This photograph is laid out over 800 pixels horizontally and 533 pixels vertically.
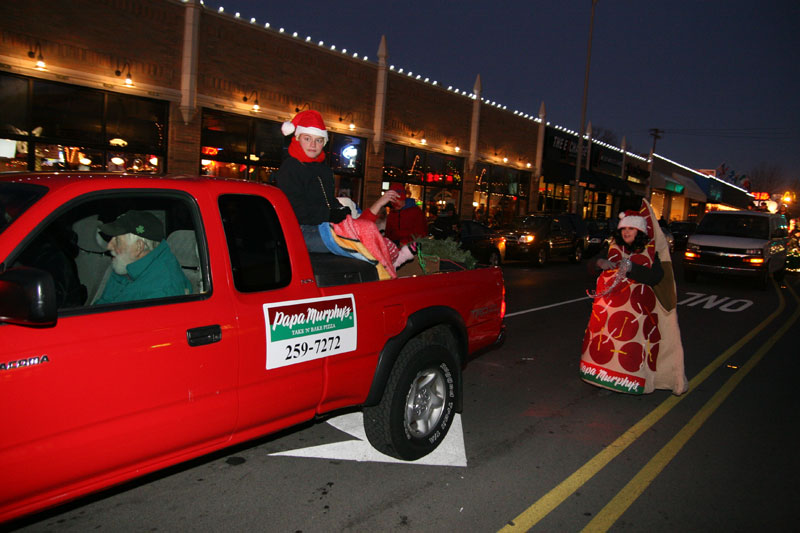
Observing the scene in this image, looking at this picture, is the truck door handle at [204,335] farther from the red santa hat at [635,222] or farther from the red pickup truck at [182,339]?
the red santa hat at [635,222]

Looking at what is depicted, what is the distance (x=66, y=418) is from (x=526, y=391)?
4.53 m

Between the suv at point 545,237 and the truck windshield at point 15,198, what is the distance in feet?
52.3

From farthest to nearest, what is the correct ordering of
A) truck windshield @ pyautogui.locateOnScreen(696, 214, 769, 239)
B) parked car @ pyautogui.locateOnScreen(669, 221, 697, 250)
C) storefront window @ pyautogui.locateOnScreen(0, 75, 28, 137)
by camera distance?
parked car @ pyautogui.locateOnScreen(669, 221, 697, 250), truck windshield @ pyautogui.locateOnScreen(696, 214, 769, 239), storefront window @ pyautogui.locateOnScreen(0, 75, 28, 137)

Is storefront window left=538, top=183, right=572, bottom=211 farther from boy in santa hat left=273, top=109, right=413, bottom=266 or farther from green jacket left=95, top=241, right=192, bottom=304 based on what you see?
green jacket left=95, top=241, right=192, bottom=304

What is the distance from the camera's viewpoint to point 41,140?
12.4 metres

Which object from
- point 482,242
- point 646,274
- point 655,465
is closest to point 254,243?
point 655,465

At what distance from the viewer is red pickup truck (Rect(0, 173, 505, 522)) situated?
221 centimetres

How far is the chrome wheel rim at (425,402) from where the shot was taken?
3953 mm

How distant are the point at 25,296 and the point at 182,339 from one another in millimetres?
712

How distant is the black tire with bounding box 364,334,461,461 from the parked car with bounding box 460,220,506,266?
460 inches

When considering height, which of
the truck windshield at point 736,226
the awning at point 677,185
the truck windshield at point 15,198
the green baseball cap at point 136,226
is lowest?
the green baseball cap at point 136,226

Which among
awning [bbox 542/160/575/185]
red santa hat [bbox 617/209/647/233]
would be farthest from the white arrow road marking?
awning [bbox 542/160/575/185]

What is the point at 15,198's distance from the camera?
2.47 meters

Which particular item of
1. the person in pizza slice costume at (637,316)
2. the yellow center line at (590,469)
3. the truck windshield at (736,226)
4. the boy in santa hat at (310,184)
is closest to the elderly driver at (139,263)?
the boy in santa hat at (310,184)
